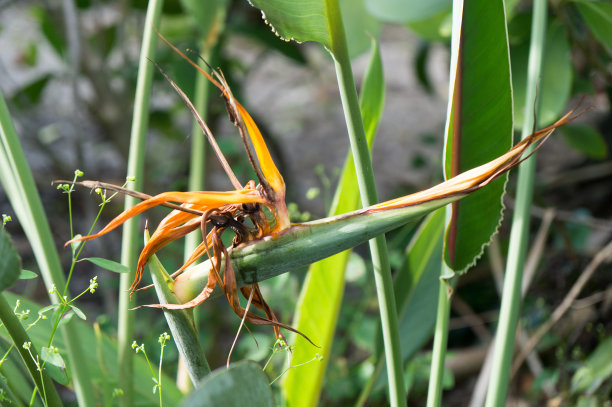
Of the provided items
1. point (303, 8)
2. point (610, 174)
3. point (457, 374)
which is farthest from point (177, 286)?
point (610, 174)

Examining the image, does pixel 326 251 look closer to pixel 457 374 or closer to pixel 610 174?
pixel 457 374

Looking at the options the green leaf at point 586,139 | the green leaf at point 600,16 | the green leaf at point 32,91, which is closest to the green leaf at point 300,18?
the green leaf at point 600,16

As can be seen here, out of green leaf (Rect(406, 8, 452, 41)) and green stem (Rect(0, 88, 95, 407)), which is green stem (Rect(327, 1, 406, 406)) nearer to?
green stem (Rect(0, 88, 95, 407))

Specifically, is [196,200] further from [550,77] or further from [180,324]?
[550,77]

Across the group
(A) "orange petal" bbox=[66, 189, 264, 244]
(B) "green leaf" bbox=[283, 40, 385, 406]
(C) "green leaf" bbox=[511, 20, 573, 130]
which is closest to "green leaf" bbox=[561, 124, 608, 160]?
(C) "green leaf" bbox=[511, 20, 573, 130]

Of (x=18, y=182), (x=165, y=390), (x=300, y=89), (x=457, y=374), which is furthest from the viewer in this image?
(x=300, y=89)
